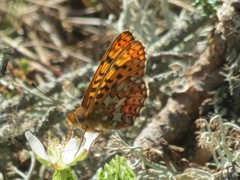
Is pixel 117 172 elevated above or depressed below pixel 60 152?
below

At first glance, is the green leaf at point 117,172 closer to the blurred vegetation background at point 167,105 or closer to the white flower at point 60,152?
the white flower at point 60,152

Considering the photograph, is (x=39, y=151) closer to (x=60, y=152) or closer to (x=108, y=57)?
(x=60, y=152)

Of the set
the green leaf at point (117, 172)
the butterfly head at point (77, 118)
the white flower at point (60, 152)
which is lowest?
the green leaf at point (117, 172)

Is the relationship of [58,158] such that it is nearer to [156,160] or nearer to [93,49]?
[156,160]

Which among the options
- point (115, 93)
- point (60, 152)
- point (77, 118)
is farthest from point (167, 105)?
point (60, 152)

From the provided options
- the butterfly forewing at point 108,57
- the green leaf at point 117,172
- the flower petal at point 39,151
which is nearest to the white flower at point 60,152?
the flower petal at point 39,151

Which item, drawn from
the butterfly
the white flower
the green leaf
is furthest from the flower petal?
the butterfly

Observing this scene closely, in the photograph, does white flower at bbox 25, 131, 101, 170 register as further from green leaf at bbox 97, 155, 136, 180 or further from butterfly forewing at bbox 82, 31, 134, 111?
butterfly forewing at bbox 82, 31, 134, 111

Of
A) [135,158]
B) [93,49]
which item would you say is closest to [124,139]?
[135,158]
